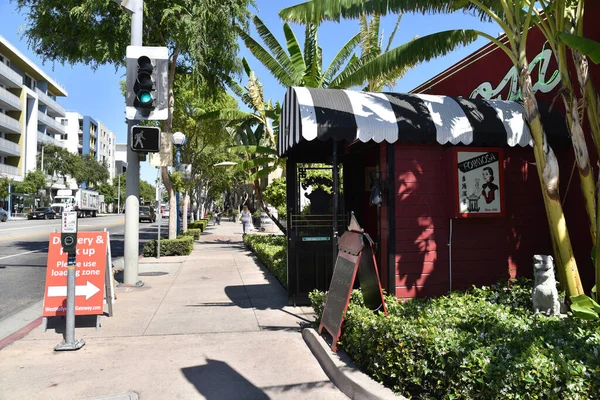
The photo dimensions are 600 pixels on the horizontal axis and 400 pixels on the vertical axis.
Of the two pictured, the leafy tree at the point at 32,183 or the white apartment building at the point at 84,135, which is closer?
the leafy tree at the point at 32,183

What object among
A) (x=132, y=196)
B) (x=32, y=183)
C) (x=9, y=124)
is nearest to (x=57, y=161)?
(x=9, y=124)

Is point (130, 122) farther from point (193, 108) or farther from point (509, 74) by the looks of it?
point (193, 108)

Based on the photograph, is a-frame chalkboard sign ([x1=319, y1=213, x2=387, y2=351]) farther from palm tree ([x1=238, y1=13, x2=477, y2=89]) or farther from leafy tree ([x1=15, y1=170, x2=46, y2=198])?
leafy tree ([x1=15, y1=170, x2=46, y2=198])

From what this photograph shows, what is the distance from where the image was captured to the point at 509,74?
8.48m

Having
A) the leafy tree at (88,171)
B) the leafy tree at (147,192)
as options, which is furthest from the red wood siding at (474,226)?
the leafy tree at (147,192)

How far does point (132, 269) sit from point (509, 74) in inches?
350

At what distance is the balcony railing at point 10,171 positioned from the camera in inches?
2137

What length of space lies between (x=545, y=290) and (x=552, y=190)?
1283mm

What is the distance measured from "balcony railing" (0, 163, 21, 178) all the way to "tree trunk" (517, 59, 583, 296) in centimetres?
6162

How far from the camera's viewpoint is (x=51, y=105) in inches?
2785

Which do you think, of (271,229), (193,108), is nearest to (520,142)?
(193,108)

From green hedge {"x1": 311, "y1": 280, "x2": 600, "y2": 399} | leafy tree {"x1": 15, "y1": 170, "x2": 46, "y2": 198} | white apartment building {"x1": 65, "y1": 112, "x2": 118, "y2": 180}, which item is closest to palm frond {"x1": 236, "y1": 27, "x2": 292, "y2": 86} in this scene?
green hedge {"x1": 311, "y1": 280, "x2": 600, "y2": 399}

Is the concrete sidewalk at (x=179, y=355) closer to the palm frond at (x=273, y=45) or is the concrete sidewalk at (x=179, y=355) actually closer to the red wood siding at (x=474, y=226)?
the red wood siding at (x=474, y=226)

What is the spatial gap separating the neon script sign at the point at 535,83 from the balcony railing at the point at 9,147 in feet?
196
